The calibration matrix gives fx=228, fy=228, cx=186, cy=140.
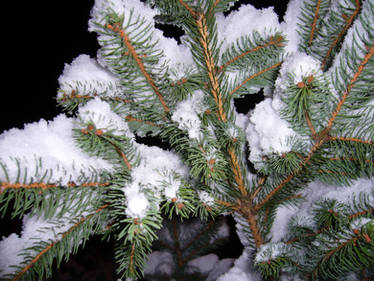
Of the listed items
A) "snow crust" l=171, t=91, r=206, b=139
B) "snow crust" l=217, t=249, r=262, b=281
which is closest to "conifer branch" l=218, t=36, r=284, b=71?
"snow crust" l=171, t=91, r=206, b=139

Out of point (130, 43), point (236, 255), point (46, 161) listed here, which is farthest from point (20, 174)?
point (236, 255)

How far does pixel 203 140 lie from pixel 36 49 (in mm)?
3109

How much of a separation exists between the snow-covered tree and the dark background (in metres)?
2.16

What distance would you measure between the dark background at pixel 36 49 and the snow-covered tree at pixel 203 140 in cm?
216

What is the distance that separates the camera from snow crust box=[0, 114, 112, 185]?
1.67ft

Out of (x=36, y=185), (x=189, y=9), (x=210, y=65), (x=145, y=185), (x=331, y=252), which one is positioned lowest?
(x=331, y=252)

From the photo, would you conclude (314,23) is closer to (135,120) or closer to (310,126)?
(310,126)

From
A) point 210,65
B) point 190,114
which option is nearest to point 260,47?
point 210,65

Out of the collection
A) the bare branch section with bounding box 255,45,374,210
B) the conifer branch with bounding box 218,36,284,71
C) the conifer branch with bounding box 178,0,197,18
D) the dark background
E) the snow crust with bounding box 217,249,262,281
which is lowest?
the snow crust with bounding box 217,249,262,281

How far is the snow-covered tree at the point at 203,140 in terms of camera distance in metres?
0.55

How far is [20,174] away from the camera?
495 millimetres

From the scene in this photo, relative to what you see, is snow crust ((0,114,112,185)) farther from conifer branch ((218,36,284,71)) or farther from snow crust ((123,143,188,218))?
conifer branch ((218,36,284,71))

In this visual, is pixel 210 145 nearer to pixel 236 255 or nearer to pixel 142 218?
pixel 142 218

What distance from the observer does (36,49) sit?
111 inches
